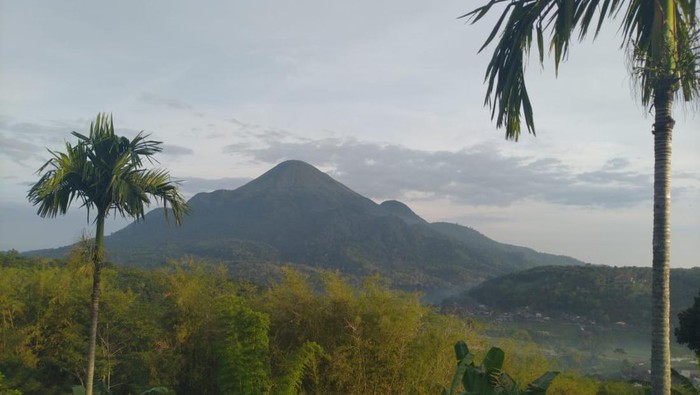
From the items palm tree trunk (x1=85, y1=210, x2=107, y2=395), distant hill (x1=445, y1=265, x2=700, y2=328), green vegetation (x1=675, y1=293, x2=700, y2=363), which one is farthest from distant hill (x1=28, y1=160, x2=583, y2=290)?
palm tree trunk (x1=85, y1=210, x2=107, y2=395)

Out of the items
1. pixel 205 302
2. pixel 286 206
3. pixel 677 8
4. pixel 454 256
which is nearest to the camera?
pixel 677 8

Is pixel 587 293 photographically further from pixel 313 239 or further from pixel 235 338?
pixel 313 239

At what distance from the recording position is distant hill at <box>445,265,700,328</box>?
38844mm

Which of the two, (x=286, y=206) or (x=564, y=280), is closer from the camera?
(x=564, y=280)

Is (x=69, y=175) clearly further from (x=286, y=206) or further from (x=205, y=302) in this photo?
(x=286, y=206)

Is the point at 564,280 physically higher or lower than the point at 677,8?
lower

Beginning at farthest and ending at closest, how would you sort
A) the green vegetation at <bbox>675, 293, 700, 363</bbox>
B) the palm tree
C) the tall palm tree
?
1. the green vegetation at <bbox>675, 293, 700, 363</bbox>
2. the palm tree
3. the tall palm tree

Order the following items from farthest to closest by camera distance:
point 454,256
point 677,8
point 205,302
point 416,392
→ point 454,256
point 205,302
point 416,392
point 677,8

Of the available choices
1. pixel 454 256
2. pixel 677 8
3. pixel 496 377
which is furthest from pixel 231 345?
pixel 454 256

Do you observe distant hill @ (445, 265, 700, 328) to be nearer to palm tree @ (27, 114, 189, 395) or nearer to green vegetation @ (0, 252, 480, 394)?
green vegetation @ (0, 252, 480, 394)

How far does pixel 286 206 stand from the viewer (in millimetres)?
141000

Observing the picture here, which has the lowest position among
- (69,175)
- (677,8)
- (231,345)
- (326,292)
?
(231,345)

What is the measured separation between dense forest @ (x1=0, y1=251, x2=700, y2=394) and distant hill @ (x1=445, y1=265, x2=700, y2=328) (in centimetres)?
3181

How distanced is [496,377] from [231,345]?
4.01m
